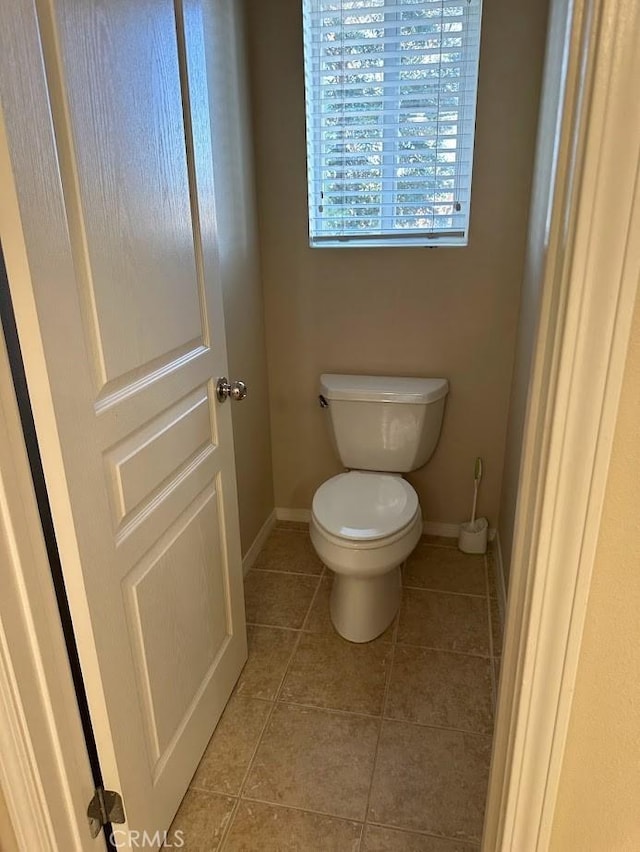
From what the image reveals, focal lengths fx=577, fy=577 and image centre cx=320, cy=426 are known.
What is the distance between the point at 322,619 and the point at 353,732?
49 centimetres

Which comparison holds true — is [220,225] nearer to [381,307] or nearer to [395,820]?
[381,307]

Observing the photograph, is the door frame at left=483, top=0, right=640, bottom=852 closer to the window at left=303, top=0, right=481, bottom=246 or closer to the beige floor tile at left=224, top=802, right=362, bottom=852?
the beige floor tile at left=224, top=802, right=362, bottom=852

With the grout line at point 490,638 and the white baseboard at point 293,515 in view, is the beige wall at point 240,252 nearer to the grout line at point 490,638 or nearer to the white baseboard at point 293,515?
the white baseboard at point 293,515

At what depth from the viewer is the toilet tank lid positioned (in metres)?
2.15

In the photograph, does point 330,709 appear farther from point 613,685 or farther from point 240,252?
point 240,252

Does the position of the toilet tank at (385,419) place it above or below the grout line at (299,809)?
above

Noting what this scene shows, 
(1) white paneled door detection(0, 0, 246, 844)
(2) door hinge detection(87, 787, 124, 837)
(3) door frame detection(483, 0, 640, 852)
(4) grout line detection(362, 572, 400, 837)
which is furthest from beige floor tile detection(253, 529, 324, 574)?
(3) door frame detection(483, 0, 640, 852)

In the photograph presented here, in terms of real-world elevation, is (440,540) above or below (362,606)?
below

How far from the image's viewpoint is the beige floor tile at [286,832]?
131 cm

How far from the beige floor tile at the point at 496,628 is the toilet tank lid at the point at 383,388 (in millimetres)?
791

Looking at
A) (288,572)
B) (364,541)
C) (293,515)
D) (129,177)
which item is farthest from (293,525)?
(129,177)

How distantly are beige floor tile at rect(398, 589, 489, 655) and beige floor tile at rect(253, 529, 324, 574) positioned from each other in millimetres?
423

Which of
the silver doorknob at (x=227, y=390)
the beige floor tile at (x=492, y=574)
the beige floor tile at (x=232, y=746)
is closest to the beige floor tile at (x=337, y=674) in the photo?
the beige floor tile at (x=232, y=746)

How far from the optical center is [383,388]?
2178mm
